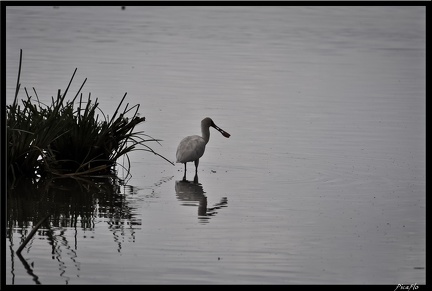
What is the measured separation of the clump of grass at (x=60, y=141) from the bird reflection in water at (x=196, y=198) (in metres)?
0.64

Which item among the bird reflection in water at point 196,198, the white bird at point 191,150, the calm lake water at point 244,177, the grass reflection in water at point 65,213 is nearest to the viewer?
the calm lake water at point 244,177

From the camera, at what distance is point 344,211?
10.5 metres

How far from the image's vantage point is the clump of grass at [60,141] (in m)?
11.0

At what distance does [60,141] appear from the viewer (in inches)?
453

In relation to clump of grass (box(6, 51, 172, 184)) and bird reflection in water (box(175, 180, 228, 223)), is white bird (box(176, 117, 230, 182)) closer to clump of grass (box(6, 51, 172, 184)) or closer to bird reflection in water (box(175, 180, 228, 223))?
bird reflection in water (box(175, 180, 228, 223))

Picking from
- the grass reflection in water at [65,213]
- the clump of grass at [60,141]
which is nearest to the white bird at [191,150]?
the clump of grass at [60,141]

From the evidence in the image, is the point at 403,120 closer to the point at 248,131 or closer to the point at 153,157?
the point at 248,131

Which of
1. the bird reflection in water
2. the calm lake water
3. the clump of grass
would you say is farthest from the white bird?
the clump of grass

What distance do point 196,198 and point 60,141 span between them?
1588 millimetres

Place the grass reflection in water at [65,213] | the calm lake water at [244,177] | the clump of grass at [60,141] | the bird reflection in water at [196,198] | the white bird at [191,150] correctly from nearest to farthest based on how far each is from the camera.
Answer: the calm lake water at [244,177] < the grass reflection in water at [65,213] < the bird reflection in water at [196,198] < the clump of grass at [60,141] < the white bird at [191,150]

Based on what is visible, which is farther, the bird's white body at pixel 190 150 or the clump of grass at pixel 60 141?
the bird's white body at pixel 190 150

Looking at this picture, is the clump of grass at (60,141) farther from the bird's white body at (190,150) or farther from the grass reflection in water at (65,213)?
the bird's white body at (190,150)

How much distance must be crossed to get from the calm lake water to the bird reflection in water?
2cm

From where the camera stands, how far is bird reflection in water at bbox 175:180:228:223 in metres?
10.2
